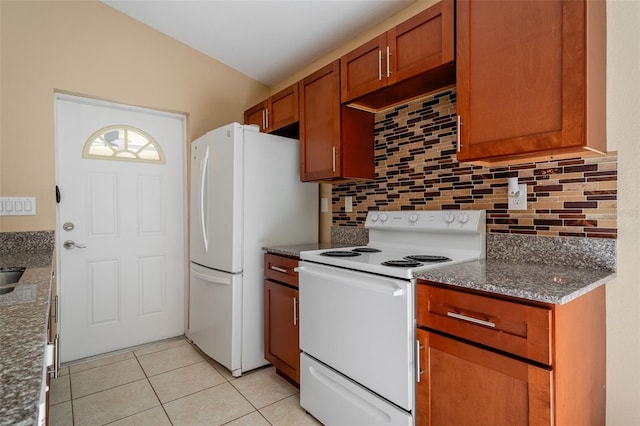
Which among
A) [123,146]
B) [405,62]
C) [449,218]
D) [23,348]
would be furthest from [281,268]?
[123,146]

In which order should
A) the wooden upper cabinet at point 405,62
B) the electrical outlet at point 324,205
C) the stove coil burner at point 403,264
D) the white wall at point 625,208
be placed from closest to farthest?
the white wall at point 625,208 → the stove coil burner at point 403,264 → the wooden upper cabinet at point 405,62 → the electrical outlet at point 324,205

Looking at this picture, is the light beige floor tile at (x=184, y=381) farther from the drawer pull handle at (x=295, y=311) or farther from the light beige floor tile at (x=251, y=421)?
the drawer pull handle at (x=295, y=311)

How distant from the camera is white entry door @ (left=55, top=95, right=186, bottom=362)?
8.50ft

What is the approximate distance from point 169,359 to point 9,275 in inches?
51.9

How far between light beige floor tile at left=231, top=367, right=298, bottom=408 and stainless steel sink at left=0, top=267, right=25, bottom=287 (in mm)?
1337

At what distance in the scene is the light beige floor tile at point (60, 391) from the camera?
208cm

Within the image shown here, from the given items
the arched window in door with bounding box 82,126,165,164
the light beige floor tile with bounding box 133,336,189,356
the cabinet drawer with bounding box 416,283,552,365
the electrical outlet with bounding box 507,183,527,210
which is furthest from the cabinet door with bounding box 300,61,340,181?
the light beige floor tile with bounding box 133,336,189,356

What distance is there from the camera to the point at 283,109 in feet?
8.46

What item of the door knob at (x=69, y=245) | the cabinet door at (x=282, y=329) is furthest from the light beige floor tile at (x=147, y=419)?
the door knob at (x=69, y=245)

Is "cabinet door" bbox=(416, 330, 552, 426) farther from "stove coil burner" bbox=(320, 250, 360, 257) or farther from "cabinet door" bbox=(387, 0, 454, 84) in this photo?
"cabinet door" bbox=(387, 0, 454, 84)

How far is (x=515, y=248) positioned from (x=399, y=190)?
0.79 m

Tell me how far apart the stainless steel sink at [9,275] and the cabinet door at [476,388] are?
1.86 meters

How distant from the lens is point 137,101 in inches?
109

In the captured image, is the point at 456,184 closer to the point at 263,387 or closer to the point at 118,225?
the point at 263,387
